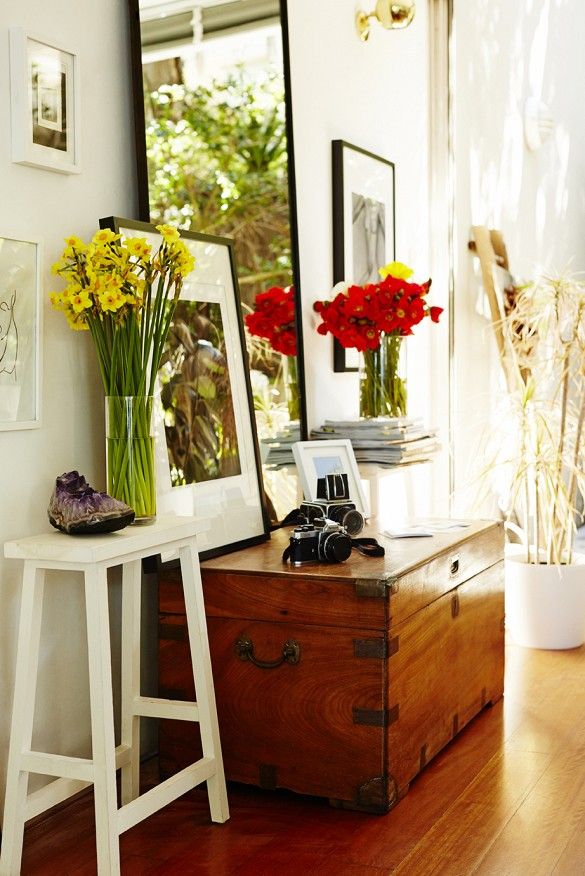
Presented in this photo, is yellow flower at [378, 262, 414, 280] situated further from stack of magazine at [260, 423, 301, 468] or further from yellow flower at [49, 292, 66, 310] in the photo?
yellow flower at [49, 292, 66, 310]

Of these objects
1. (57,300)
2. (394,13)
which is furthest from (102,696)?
(394,13)

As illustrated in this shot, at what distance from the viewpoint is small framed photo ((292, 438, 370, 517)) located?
3273mm

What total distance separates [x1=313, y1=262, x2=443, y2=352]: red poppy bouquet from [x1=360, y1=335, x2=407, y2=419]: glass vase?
7cm

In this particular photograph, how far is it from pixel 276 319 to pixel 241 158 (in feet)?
1.63

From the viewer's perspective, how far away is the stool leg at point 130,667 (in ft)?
8.50

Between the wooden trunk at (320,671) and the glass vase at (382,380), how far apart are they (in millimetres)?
939

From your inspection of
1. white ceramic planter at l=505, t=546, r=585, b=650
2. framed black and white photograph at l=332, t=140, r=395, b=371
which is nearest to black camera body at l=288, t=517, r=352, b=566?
framed black and white photograph at l=332, t=140, r=395, b=371

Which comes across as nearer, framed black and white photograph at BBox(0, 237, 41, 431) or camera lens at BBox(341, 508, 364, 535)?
framed black and white photograph at BBox(0, 237, 41, 431)

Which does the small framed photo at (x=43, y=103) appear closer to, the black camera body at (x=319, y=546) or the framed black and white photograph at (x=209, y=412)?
the framed black and white photograph at (x=209, y=412)

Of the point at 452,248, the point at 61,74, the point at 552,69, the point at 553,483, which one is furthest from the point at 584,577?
the point at 552,69

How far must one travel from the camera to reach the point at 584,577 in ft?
13.7

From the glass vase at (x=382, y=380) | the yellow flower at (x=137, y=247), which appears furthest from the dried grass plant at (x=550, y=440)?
the yellow flower at (x=137, y=247)

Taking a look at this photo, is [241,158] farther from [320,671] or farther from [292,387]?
[320,671]

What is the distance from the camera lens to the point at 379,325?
356cm
